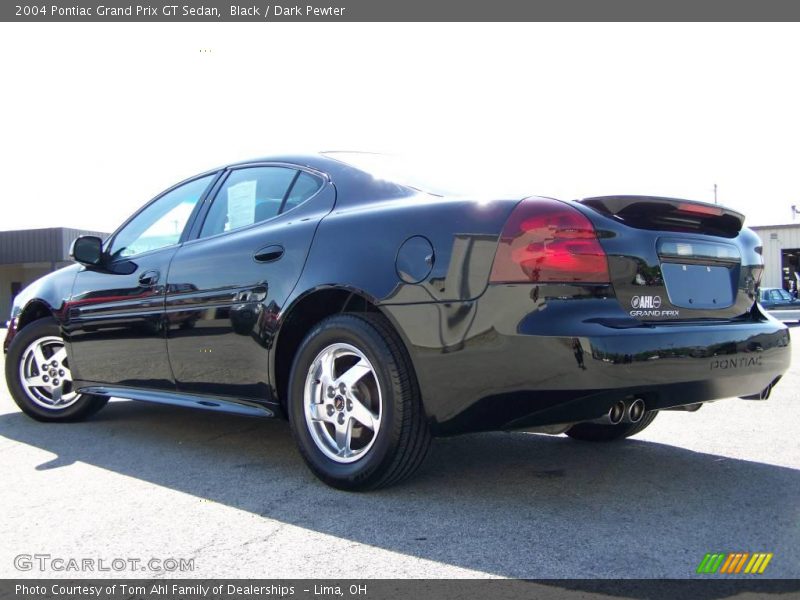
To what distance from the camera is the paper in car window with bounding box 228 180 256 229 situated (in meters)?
3.93

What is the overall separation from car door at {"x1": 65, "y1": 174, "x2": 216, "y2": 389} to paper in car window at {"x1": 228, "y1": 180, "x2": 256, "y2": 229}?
0.97 feet

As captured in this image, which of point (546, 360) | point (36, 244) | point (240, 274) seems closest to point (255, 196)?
point (240, 274)

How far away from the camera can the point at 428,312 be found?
9.42 ft

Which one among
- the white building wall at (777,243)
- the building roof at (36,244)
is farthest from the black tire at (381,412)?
the building roof at (36,244)

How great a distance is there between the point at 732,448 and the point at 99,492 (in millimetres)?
3095

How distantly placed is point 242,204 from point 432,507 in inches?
76.4

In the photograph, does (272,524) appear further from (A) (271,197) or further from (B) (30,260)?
(B) (30,260)

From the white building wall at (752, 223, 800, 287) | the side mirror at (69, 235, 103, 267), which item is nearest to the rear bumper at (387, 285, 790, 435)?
the side mirror at (69, 235, 103, 267)

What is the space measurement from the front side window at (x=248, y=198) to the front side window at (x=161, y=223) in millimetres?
225

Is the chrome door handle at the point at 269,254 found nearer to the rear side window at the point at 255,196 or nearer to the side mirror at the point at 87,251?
the rear side window at the point at 255,196

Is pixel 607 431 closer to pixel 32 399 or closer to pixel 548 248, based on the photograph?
pixel 548 248

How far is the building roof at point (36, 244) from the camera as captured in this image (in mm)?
43062

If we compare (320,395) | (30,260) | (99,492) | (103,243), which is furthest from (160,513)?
(30,260)

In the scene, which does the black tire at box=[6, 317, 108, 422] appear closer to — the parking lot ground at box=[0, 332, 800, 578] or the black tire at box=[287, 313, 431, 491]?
the parking lot ground at box=[0, 332, 800, 578]
